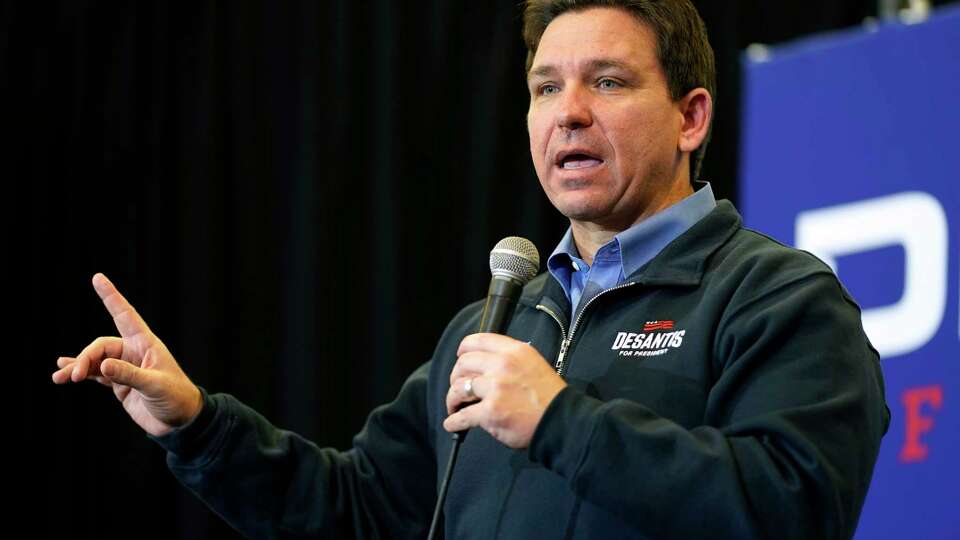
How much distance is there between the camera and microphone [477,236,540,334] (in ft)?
6.05

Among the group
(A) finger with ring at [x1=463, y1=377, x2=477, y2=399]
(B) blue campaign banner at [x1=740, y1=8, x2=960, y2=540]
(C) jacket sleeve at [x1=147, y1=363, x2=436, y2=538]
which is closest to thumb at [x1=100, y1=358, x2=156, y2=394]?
(C) jacket sleeve at [x1=147, y1=363, x2=436, y2=538]

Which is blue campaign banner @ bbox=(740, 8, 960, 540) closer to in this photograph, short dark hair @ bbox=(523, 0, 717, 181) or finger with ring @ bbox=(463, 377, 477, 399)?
short dark hair @ bbox=(523, 0, 717, 181)

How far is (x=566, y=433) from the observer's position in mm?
1605

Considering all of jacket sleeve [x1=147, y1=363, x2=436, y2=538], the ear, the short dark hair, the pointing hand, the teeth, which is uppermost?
the short dark hair

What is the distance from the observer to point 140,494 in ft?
12.6

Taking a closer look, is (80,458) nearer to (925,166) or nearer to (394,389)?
(394,389)

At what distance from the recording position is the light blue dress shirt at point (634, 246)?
203 cm

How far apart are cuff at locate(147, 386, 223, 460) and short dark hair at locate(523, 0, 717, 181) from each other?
0.84 meters

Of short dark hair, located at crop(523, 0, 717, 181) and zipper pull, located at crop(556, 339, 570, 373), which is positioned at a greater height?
short dark hair, located at crop(523, 0, 717, 181)

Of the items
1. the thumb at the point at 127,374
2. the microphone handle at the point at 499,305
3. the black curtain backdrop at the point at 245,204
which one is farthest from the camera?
the black curtain backdrop at the point at 245,204

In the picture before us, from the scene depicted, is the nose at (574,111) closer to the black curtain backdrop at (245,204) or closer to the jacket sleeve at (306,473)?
the jacket sleeve at (306,473)

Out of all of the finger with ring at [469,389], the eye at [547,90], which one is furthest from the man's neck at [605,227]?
the finger with ring at [469,389]

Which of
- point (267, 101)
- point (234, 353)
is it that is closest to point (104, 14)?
point (267, 101)

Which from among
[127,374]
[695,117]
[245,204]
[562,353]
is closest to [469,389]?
[562,353]
